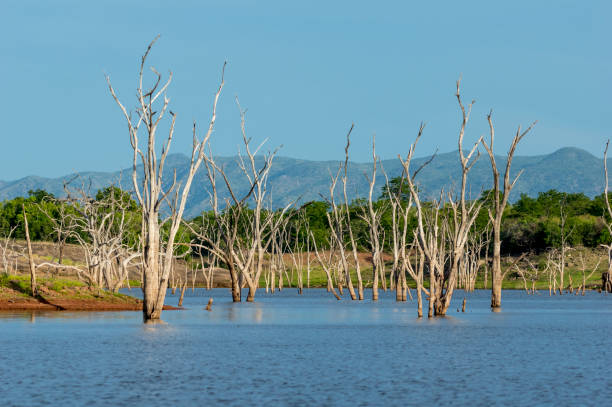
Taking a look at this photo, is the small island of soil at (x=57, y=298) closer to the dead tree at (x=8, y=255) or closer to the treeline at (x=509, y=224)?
the dead tree at (x=8, y=255)

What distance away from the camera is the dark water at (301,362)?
2425 centimetres

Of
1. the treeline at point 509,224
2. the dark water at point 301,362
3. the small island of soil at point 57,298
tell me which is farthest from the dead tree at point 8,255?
the dark water at point 301,362

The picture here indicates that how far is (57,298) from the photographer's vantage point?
211 ft

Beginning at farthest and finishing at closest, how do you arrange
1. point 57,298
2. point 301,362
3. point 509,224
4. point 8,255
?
point 509,224
point 8,255
point 57,298
point 301,362

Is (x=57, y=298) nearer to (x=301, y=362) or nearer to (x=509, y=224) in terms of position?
(x=301, y=362)

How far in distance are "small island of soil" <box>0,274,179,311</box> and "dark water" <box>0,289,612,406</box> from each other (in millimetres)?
6592

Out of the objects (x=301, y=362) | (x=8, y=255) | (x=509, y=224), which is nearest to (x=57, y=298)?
(x=8, y=255)

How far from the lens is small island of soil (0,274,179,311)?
2474 inches

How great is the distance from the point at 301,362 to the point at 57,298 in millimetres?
36278

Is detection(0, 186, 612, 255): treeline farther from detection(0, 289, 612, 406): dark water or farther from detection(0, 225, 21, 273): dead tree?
detection(0, 289, 612, 406): dark water

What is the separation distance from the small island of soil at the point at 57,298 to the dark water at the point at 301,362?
260 inches

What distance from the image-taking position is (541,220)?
16475cm

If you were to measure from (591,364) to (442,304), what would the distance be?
24003mm

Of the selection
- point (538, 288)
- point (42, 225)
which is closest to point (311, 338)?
point (538, 288)
